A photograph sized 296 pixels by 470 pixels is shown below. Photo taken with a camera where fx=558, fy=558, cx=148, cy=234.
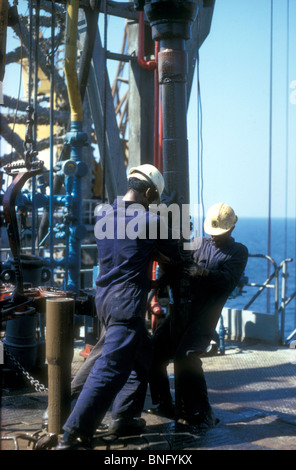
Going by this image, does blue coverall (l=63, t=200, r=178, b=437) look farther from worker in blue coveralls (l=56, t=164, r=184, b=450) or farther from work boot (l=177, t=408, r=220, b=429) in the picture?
work boot (l=177, t=408, r=220, b=429)

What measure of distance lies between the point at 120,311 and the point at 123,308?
0.03 metres

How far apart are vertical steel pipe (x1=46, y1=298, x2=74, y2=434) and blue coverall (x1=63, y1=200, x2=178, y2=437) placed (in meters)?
0.24

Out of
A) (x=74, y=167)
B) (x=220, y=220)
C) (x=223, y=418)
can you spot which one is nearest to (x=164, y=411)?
(x=223, y=418)

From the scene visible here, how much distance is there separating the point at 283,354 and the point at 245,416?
10.6 feet

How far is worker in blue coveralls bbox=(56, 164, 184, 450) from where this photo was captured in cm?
380

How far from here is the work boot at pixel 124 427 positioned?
4141mm

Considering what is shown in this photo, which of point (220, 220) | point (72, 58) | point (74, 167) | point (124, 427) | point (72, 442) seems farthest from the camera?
point (74, 167)

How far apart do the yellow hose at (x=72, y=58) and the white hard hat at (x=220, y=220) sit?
371 cm

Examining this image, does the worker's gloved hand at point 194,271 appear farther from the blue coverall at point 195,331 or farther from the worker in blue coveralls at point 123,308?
the worker in blue coveralls at point 123,308

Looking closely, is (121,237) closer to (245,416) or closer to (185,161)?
(185,161)

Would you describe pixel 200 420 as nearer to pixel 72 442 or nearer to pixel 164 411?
pixel 164 411

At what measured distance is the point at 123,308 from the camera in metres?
3.98

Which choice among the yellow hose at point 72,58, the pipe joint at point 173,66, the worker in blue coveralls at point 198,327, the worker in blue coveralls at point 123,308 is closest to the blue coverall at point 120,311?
the worker in blue coveralls at point 123,308
